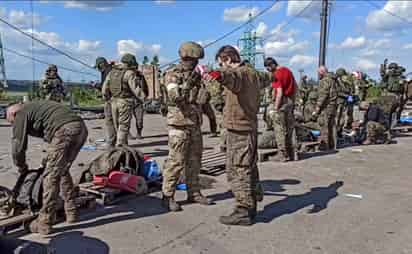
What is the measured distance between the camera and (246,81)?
15.1 ft

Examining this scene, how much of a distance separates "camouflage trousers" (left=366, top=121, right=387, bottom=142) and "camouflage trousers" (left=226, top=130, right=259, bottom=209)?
7.45 metres

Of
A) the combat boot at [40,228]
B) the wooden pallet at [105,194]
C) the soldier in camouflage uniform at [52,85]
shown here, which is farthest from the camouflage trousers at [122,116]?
the combat boot at [40,228]

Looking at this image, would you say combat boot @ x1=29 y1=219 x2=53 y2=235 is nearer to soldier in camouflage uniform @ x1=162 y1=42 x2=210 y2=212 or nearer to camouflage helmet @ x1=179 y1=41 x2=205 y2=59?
soldier in camouflage uniform @ x1=162 y1=42 x2=210 y2=212

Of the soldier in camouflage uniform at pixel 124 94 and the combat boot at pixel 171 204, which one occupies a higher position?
the soldier in camouflage uniform at pixel 124 94

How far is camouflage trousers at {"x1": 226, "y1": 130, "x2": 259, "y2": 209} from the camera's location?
474 cm

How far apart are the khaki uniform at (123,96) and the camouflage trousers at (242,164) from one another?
4038 mm

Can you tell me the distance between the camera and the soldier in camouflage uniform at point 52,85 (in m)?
11.4

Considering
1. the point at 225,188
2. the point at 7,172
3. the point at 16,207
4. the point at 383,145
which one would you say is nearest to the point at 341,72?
the point at 383,145

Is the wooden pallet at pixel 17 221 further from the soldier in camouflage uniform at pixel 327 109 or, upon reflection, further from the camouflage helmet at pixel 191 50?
the soldier in camouflage uniform at pixel 327 109

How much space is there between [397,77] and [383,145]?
13.7 ft

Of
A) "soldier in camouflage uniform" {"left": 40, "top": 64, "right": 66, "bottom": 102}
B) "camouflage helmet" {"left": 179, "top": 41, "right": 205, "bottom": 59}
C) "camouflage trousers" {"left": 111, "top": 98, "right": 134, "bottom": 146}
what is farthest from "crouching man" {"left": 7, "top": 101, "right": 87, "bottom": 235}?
"soldier in camouflage uniform" {"left": 40, "top": 64, "right": 66, "bottom": 102}

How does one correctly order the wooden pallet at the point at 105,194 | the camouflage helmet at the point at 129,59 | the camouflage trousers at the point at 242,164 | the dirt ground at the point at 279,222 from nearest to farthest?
the dirt ground at the point at 279,222
the camouflage trousers at the point at 242,164
the wooden pallet at the point at 105,194
the camouflage helmet at the point at 129,59

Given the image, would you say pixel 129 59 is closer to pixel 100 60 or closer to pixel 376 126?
pixel 100 60

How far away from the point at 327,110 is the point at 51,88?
6830mm
